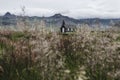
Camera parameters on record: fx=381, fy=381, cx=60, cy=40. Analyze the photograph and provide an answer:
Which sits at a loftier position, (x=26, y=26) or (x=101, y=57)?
(x=26, y=26)

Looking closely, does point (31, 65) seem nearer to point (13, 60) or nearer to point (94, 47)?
point (13, 60)

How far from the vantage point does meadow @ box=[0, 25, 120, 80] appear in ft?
27.2

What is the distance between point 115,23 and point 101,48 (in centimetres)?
135

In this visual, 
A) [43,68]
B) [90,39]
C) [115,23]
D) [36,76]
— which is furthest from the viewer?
[115,23]

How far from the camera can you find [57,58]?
8.87m

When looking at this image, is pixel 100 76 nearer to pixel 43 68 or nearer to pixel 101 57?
pixel 101 57

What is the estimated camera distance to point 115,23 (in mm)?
11383

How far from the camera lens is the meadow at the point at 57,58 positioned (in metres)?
8.29

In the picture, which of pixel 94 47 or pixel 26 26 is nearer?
pixel 26 26

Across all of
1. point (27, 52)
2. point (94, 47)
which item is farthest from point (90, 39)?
point (27, 52)

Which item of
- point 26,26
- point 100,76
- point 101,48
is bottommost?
point 100,76

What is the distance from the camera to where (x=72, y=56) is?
37.5ft

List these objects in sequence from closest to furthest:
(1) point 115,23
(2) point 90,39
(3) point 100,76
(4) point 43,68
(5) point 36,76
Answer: (4) point 43,68 → (5) point 36,76 → (3) point 100,76 → (2) point 90,39 → (1) point 115,23

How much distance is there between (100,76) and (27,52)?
6.59ft
